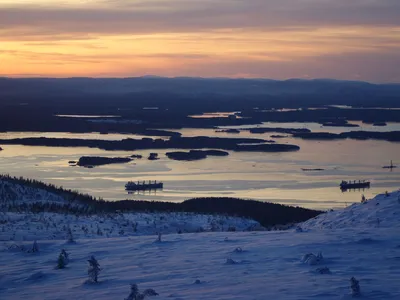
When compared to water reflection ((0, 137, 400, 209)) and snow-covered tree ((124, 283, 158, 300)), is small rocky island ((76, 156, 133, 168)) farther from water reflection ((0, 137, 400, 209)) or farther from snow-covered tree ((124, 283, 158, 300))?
snow-covered tree ((124, 283, 158, 300))

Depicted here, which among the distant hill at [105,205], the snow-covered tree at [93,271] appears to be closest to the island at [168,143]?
the distant hill at [105,205]

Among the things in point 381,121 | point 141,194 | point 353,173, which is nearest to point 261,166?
point 353,173

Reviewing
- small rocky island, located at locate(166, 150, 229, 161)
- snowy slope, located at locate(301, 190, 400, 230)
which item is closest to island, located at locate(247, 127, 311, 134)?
small rocky island, located at locate(166, 150, 229, 161)

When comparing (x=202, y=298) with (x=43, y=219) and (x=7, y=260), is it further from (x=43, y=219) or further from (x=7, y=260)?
(x=43, y=219)

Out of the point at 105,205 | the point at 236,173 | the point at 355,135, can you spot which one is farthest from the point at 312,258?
the point at 355,135

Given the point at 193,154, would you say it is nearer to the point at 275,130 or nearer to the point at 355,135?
the point at 355,135
